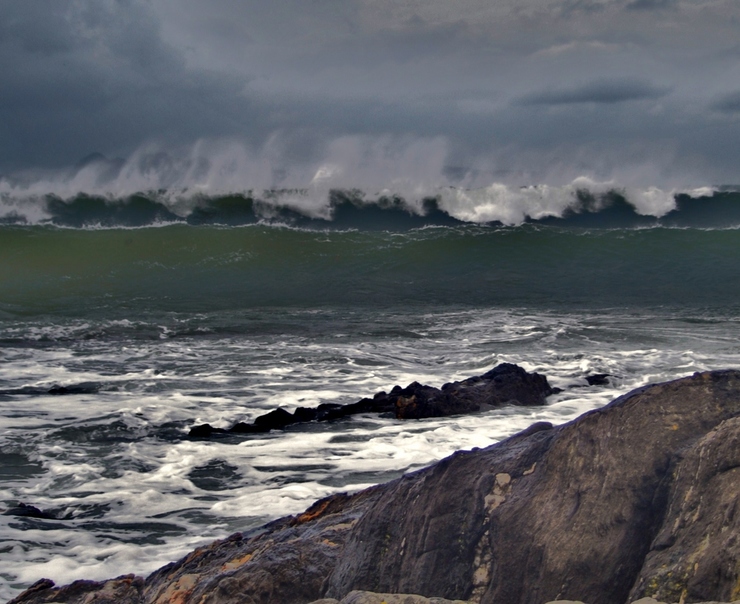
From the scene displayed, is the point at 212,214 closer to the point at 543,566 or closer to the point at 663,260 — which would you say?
the point at 663,260

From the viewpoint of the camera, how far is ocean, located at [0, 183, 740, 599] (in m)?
5.98

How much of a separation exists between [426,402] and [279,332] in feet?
21.5

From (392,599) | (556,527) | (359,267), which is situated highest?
(359,267)

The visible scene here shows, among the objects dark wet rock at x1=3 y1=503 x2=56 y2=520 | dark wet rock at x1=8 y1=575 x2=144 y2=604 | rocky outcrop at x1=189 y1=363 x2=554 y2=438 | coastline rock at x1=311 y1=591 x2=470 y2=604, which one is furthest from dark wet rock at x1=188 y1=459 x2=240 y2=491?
coastline rock at x1=311 y1=591 x2=470 y2=604

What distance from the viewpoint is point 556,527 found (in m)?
2.88

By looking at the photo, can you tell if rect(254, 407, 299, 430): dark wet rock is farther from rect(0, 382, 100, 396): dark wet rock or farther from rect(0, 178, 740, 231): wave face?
rect(0, 178, 740, 231): wave face

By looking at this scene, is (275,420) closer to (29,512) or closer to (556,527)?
(29,512)

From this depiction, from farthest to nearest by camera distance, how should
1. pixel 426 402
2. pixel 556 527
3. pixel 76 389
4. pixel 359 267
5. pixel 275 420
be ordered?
1. pixel 359 267
2. pixel 76 389
3. pixel 426 402
4. pixel 275 420
5. pixel 556 527

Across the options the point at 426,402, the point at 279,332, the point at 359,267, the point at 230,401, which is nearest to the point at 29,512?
the point at 230,401

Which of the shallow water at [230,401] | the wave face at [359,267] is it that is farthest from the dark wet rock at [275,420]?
the wave face at [359,267]

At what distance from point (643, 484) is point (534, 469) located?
422 mm

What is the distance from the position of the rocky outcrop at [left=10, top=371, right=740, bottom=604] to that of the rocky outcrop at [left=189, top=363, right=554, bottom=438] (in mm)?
4030

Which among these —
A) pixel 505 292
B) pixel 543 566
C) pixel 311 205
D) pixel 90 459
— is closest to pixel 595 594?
pixel 543 566

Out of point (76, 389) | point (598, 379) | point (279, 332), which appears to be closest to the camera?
point (76, 389)
